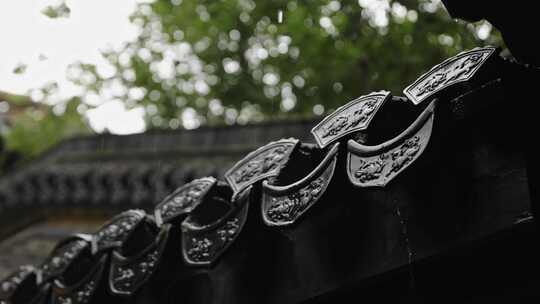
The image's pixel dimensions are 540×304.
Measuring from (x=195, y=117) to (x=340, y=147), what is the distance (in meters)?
12.3

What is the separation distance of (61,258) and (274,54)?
8552 millimetres

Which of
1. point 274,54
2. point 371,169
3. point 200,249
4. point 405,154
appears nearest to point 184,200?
point 200,249

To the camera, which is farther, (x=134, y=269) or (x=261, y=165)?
(x=134, y=269)

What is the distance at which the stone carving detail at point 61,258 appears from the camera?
413cm

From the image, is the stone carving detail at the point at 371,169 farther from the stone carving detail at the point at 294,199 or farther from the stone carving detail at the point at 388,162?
the stone carving detail at the point at 294,199

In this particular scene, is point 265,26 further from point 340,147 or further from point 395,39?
point 340,147

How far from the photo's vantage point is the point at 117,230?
152 inches

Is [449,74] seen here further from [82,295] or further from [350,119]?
[82,295]

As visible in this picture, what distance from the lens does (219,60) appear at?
14.5m

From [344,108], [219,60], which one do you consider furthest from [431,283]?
[219,60]

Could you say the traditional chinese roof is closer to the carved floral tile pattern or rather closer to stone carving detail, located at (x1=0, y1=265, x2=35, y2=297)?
stone carving detail, located at (x1=0, y1=265, x2=35, y2=297)

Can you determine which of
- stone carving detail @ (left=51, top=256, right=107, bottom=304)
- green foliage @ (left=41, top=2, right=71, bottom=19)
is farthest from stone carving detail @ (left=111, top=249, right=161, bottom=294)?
green foliage @ (left=41, top=2, right=71, bottom=19)

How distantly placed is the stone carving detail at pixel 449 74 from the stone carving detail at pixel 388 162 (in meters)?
0.14

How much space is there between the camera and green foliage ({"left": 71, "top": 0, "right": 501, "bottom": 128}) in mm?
7691
